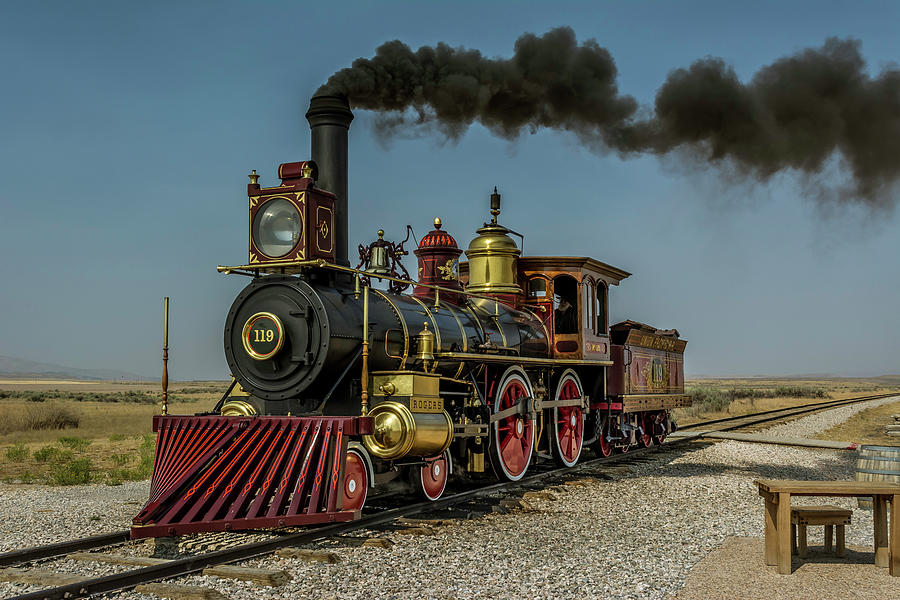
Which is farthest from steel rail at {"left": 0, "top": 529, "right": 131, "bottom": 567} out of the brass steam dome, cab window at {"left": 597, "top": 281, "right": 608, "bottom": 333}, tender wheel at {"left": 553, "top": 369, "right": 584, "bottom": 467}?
cab window at {"left": 597, "top": 281, "right": 608, "bottom": 333}

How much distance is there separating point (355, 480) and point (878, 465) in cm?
545

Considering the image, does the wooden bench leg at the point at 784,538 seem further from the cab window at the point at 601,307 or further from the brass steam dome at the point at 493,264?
the cab window at the point at 601,307

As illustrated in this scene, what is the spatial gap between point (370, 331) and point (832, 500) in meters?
6.13

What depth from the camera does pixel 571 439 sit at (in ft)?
43.6

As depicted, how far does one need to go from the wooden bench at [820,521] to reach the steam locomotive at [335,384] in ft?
11.4

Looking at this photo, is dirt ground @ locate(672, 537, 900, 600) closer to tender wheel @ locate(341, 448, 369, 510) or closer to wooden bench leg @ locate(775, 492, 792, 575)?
wooden bench leg @ locate(775, 492, 792, 575)

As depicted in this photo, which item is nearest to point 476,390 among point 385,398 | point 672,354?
point 385,398

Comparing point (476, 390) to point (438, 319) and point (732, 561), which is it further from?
point (732, 561)

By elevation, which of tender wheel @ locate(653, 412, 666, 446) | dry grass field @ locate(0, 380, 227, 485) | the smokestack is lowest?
dry grass field @ locate(0, 380, 227, 485)

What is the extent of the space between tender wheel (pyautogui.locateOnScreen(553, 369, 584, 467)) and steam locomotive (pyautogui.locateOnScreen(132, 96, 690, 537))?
7 cm

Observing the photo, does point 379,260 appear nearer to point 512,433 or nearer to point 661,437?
point 512,433

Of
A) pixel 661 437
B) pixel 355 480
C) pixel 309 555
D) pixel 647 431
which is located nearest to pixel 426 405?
pixel 355 480

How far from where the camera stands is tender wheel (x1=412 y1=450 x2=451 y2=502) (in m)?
9.28

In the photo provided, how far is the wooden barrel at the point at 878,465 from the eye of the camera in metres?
8.80
